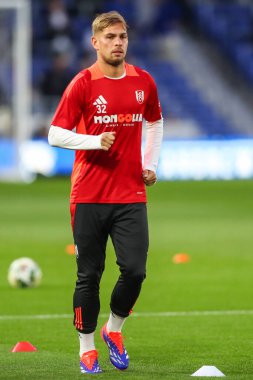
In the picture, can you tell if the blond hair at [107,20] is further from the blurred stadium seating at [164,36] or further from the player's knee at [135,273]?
the blurred stadium seating at [164,36]

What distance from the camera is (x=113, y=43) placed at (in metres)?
7.44

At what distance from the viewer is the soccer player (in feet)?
24.4

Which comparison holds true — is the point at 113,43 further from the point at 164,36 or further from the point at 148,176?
the point at 164,36

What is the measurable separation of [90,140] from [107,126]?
0.70 ft

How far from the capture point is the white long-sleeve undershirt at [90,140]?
7320 millimetres

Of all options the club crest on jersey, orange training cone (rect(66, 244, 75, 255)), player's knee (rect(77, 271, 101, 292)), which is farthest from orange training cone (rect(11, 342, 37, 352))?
orange training cone (rect(66, 244, 75, 255))

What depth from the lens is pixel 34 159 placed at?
31.4m

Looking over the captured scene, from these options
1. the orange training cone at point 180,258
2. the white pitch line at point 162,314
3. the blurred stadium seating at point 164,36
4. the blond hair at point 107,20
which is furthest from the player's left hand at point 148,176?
the blurred stadium seating at point 164,36

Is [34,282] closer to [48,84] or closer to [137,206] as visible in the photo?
[137,206]

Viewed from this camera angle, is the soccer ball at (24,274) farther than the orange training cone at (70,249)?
No

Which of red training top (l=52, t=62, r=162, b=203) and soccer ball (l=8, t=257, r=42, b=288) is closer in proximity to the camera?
red training top (l=52, t=62, r=162, b=203)

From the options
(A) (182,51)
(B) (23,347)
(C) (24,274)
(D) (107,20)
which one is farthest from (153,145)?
(A) (182,51)

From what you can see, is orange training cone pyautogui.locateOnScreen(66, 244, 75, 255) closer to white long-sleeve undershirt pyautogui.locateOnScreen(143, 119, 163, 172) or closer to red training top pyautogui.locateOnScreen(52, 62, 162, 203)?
white long-sleeve undershirt pyautogui.locateOnScreen(143, 119, 163, 172)

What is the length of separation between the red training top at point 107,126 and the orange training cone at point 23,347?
4.48 ft
